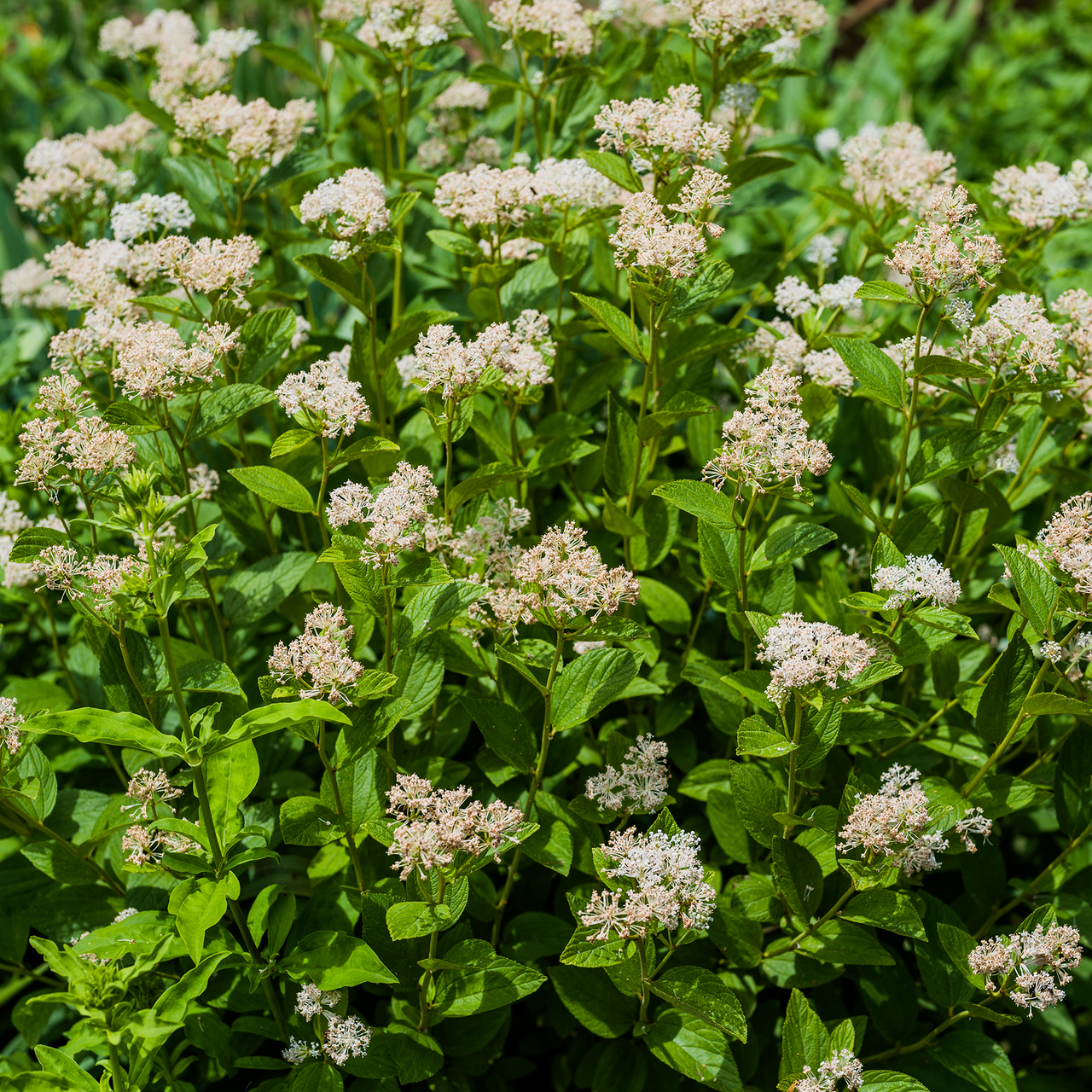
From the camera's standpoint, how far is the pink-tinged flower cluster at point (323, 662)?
1.80 metres

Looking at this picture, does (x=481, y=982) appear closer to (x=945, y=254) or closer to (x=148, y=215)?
(x=945, y=254)

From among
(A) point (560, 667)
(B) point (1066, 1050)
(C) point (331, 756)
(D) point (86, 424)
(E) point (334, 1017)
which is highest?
(D) point (86, 424)

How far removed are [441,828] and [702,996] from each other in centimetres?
59

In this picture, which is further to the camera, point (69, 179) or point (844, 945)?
point (69, 179)

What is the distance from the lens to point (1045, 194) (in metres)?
2.53

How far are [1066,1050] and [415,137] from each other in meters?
3.18

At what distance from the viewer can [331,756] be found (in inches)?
80.4

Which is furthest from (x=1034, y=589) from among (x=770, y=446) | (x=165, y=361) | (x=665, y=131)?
(x=165, y=361)

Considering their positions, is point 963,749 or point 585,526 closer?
point 963,749

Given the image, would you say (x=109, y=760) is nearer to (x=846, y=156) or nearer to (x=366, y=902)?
(x=366, y=902)

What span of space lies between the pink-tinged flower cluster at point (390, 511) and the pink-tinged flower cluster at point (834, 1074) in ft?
3.63

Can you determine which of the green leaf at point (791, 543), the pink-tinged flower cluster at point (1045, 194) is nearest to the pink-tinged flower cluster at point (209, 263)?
the green leaf at point (791, 543)

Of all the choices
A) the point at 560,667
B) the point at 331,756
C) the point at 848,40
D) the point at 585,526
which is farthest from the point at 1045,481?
the point at 848,40

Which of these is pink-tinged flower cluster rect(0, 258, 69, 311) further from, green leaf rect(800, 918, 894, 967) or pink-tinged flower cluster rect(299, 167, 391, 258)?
green leaf rect(800, 918, 894, 967)
